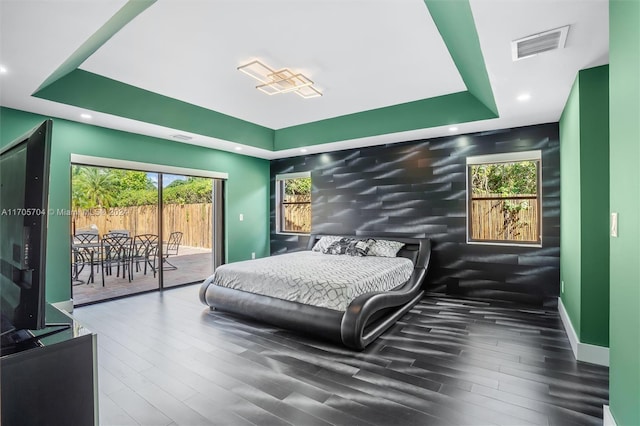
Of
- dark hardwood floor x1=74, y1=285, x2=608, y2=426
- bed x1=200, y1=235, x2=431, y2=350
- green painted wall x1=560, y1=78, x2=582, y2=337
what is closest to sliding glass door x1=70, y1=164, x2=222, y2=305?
dark hardwood floor x1=74, y1=285, x2=608, y2=426

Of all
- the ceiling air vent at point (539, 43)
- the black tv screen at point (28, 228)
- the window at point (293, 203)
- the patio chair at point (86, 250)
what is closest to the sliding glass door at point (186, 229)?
the patio chair at point (86, 250)

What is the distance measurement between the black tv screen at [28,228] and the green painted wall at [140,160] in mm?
3245

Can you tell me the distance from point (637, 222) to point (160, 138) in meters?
5.36

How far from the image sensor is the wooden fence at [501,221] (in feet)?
14.3

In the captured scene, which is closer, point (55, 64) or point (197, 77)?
point (55, 64)

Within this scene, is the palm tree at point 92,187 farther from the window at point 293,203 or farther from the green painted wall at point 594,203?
the green painted wall at point 594,203

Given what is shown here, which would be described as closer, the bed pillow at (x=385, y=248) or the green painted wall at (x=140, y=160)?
the green painted wall at (x=140, y=160)

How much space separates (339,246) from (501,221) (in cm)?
245

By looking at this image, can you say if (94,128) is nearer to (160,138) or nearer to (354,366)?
(160,138)

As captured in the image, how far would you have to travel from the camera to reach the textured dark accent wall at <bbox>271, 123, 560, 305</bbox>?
13.6 ft

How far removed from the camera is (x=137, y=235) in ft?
16.1

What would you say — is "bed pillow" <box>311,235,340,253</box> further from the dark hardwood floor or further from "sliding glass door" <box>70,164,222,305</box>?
the dark hardwood floor

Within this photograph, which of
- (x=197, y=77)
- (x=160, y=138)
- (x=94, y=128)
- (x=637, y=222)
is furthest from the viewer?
(x=160, y=138)

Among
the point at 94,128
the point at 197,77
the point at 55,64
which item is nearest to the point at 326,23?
the point at 197,77
